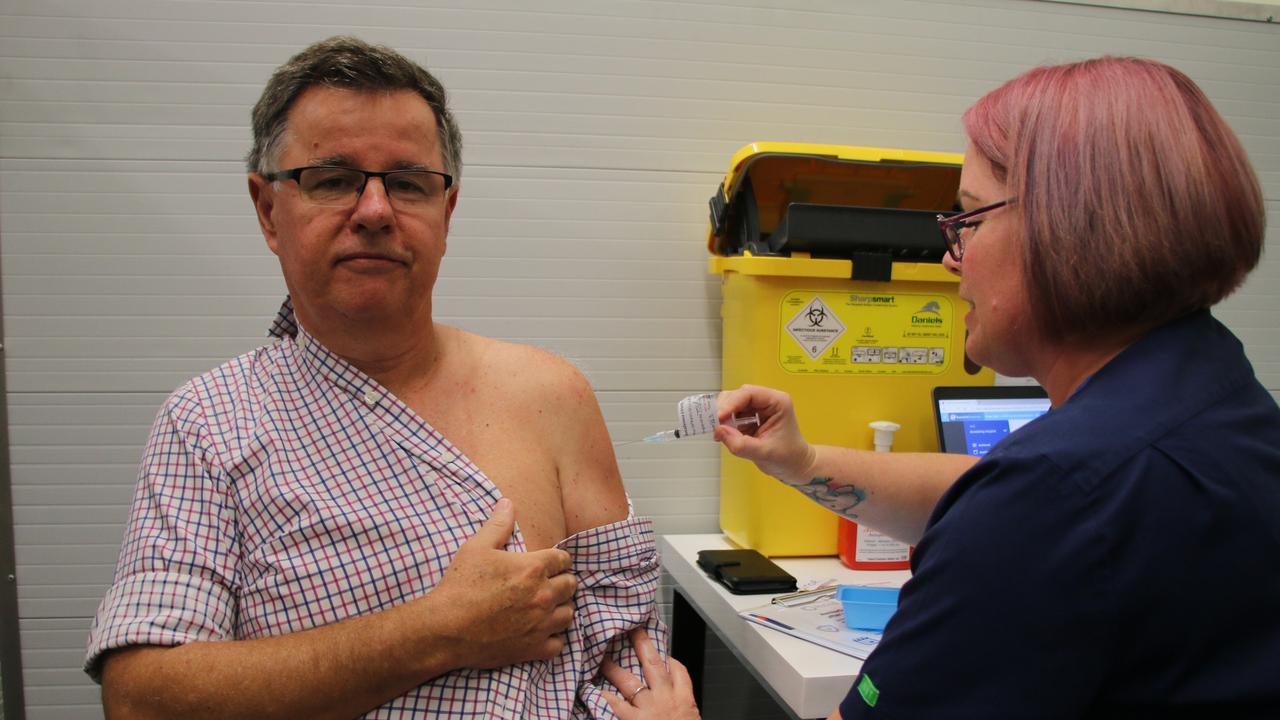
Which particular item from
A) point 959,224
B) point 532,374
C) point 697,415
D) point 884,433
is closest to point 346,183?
point 532,374

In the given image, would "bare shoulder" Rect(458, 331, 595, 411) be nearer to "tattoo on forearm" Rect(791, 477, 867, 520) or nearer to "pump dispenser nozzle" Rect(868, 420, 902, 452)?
"tattoo on forearm" Rect(791, 477, 867, 520)

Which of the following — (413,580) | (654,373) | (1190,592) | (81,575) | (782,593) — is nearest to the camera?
(1190,592)

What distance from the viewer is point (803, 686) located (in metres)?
1.21

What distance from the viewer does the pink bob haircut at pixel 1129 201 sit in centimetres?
78

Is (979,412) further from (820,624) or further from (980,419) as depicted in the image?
(820,624)

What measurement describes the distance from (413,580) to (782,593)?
0.73 meters

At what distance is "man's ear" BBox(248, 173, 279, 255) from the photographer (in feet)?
4.08

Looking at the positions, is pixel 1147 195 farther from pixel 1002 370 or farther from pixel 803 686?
pixel 803 686

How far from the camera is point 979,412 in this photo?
5.90 feet

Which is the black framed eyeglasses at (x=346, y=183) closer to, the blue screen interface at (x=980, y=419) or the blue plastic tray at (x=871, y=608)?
the blue plastic tray at (x=871, y=608)

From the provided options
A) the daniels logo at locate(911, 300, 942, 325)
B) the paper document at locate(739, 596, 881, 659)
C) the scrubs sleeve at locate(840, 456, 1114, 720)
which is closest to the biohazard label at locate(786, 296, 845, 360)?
the daniels logo at locate(911, 300, 942, 325)

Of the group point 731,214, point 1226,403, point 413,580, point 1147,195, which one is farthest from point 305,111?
point 1226,403

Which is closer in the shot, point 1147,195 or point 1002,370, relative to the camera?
point 1147,195

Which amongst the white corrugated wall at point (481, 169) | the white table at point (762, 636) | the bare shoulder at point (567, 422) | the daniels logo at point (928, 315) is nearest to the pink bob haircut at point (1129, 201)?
the white table at point (762, 636)
